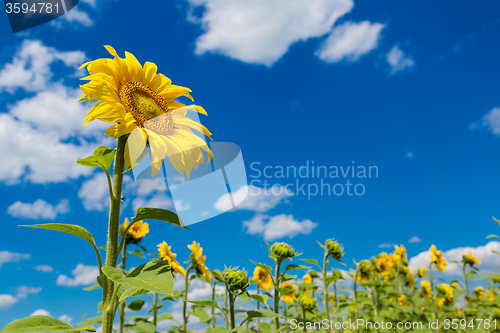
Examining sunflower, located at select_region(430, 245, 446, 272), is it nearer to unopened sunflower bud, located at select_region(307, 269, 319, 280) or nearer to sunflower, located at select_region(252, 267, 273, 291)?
unopened sunflower bud, located at select_region(307, 269, 319, 280)

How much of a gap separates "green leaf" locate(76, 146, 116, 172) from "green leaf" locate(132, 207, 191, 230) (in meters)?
0.19

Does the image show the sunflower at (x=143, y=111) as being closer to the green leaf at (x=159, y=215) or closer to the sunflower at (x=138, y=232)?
the green leaf at (x=159, y=215)

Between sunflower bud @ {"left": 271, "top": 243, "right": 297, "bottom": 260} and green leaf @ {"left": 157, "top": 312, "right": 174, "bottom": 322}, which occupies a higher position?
sunflower bud @ {"left": 271, "top": 243, "right": 297, "bottom": 260}

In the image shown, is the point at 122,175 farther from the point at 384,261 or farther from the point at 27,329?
the point at 384,261

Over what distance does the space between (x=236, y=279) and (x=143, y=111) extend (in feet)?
3.60

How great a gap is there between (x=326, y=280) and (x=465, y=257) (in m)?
3.16

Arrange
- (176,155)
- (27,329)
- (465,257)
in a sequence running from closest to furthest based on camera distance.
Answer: (27,329)
(176,155)
(465,257)

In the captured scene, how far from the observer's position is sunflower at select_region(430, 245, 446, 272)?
5.92 metres

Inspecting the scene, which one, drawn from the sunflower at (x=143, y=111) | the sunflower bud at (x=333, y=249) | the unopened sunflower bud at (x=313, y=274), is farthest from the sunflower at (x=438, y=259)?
the sunflower at (x=143, y=111)

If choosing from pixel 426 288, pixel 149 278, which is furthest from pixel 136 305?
pixel 426 288

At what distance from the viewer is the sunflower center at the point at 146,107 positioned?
1415 millimetres

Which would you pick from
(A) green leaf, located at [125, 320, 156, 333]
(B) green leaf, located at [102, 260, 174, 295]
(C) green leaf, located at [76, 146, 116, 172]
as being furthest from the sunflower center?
(A) green leaf, located at [125, 320, 156, 333]

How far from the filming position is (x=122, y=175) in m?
1.28

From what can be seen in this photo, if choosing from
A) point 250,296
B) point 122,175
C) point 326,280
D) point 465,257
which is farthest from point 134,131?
point 465,257
